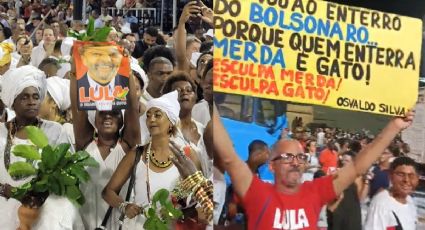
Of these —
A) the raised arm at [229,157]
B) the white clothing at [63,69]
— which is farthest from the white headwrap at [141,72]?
the raised arm at [229,157]

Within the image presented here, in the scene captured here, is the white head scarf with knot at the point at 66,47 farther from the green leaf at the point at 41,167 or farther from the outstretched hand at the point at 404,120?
the outstretched hand at the point at 404,120

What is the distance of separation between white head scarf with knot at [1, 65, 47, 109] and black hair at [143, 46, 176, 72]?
0.37 m

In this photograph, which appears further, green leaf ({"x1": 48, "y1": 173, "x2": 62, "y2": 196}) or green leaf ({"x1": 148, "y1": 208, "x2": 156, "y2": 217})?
green leaf ({"x1": 48, "y1": 173, "x2": 62, "y2": 196})

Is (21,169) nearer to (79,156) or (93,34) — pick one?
(79,156)

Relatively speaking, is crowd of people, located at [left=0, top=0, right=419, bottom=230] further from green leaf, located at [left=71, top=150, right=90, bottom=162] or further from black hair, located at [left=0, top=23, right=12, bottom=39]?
black hair, located at [left=0, top=23, right=12, bottom=39]

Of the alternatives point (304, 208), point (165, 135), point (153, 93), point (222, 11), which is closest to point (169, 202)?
point (165, 135)

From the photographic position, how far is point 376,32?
201cm

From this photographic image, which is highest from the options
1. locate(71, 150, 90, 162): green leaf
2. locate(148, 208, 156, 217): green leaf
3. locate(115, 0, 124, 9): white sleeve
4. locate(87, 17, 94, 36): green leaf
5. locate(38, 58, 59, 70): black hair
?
locate(115, 0, 124, 9): white sleeve

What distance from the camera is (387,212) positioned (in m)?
2.06

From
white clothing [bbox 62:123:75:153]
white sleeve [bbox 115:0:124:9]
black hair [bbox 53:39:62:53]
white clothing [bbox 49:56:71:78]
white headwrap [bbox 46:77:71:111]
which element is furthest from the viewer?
black hair [bbox 53:39:62:53]

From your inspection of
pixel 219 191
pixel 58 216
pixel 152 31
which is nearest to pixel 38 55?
pixel 152 31

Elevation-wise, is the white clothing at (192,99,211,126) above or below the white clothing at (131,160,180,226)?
above

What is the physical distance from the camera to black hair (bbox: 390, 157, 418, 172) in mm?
2034

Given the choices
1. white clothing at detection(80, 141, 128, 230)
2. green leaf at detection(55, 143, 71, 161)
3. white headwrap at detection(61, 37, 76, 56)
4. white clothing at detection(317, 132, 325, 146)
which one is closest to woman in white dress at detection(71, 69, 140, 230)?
white clothing at detection(80, 141, 128, 230)
